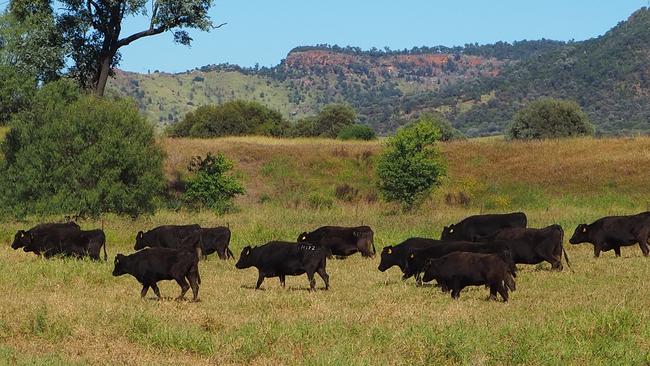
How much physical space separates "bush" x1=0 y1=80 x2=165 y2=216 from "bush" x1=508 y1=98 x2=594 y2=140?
2008 inches

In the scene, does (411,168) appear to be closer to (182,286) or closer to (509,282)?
(509,282)

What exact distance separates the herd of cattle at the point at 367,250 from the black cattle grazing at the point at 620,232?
0.03m

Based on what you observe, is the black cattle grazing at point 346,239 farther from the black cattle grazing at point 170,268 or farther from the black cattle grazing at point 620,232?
the black cattle grazing at point 170,268

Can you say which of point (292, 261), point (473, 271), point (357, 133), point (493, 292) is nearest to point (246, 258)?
point (292, 261)

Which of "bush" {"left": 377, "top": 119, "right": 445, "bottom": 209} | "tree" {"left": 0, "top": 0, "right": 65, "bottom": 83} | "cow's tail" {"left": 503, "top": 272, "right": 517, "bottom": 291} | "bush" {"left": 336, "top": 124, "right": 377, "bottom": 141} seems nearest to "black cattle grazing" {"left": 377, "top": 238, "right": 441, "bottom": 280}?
"cow's tail" {"left": 503, "top": 272, "right": 517, "bottom": 291}

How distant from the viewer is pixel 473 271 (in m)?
17.1

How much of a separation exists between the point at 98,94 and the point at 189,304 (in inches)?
1172

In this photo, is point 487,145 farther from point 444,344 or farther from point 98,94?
point 444,344

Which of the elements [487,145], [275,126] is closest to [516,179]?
[487,145]

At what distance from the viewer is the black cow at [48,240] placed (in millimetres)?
22938

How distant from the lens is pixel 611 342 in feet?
41.5

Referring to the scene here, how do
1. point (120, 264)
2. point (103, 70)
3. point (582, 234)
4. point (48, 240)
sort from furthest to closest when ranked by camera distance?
point (103, 70) → point (582, 234) → point (48, 240) → point (120, 264)

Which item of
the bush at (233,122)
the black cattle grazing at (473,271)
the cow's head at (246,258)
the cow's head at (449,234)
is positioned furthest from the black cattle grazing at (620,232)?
the bush at (233,122)

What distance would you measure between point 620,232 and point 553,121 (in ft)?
199
